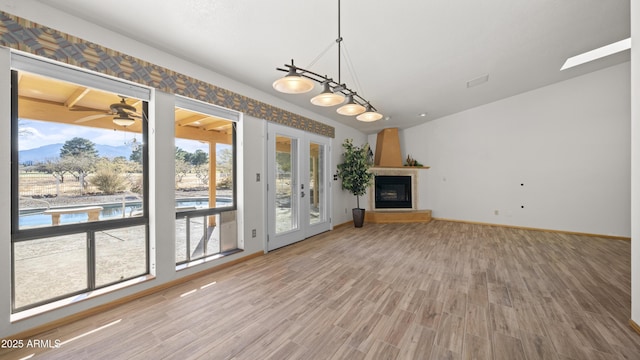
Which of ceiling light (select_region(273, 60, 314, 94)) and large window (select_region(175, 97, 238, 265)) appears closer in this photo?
ceiling light (select_region(273, 60, 314, 94))

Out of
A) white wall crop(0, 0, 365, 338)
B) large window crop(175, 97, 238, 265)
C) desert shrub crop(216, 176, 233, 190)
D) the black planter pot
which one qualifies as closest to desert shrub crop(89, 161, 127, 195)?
white wall crop(0, 0, 365, 338)

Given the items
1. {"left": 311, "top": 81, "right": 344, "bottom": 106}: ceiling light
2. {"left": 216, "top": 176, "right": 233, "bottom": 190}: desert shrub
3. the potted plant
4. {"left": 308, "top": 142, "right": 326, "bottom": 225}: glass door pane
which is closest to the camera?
{"left": 311, "top": 81, "right": 344, "bottom": 106}: ceiling light

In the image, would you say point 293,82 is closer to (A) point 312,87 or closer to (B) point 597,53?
(A) point 312,87

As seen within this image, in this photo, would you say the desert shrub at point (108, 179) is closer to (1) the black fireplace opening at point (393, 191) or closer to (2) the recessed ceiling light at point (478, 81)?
(2) the recessed ceiling light at point (478, 81)

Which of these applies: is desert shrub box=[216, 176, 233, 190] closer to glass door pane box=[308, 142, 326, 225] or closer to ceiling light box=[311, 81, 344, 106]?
glass door pane box=[308, 142, 326, 225]

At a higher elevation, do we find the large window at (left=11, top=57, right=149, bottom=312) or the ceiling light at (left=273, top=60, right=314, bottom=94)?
the ceiling light at (left=273, top=60, right=314, bottom=94)

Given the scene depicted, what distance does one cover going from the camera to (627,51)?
4.20 metres

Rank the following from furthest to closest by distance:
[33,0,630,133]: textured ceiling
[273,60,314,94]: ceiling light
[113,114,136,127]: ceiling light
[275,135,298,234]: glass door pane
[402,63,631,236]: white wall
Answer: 1. [402,63,631,236]: white wall
2. [275,135,298,234]: glass door pane
3. [113,114,136,127]: ceiling light
4. [33,0,630,133]: textured ceiling
5. [273,60,314,94]: ceiling light

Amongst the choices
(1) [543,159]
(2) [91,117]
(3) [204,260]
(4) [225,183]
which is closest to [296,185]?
(4) [225,183]

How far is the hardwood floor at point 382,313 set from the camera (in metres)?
1.79

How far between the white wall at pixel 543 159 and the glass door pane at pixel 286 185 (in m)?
4.73

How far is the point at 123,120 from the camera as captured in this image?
106 inches

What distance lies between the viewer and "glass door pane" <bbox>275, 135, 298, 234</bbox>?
14.5 ft

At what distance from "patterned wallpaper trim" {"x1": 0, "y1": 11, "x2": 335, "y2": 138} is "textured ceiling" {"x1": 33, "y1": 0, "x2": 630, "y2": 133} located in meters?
0.26
